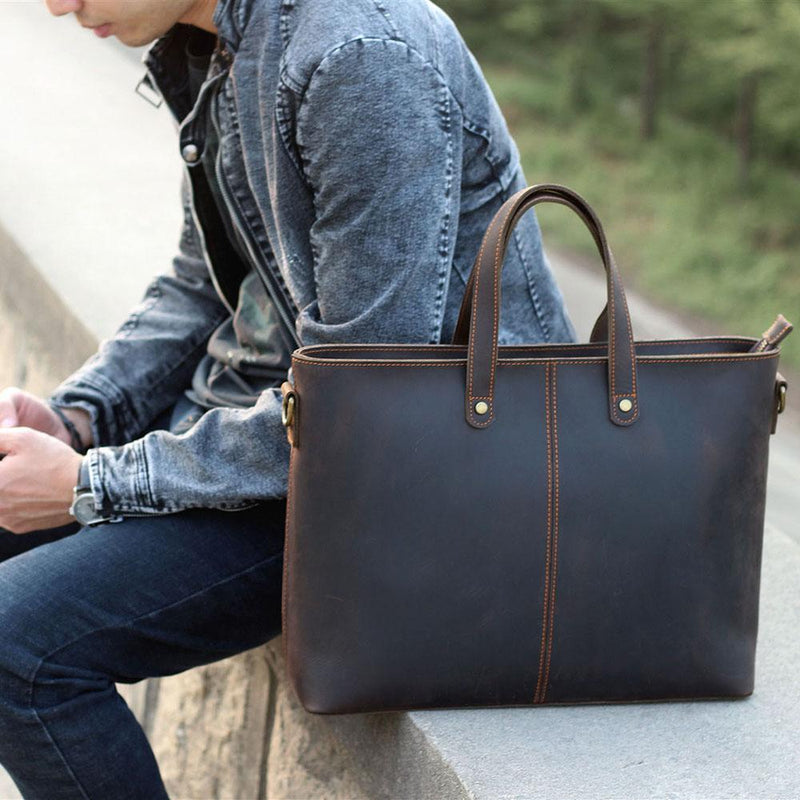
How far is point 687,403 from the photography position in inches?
59.8

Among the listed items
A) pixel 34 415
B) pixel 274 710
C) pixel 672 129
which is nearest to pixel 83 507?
pixel 34 415

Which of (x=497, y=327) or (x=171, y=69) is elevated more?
(x=171, y=69)

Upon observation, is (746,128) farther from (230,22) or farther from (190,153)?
(230,22)

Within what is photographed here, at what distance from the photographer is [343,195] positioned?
1.54 metres

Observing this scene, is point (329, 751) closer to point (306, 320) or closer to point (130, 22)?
point (306, 320)

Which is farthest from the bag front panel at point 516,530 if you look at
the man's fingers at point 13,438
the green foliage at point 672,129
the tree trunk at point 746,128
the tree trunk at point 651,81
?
the tree trunk at point 651,81

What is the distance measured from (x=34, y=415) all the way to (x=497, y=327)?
0.94 meters

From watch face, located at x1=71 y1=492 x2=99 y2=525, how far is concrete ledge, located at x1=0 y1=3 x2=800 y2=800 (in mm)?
467

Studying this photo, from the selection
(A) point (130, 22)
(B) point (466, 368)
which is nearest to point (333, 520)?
(B) point (466, 368)

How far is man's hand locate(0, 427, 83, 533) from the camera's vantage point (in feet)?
5.63

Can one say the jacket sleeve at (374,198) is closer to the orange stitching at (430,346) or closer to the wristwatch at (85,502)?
the orange stitching at (430,346)

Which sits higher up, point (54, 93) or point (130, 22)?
point (130, 22)

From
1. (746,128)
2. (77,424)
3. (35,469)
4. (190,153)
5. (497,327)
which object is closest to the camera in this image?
(497,327)

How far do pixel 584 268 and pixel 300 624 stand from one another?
6.34 m
